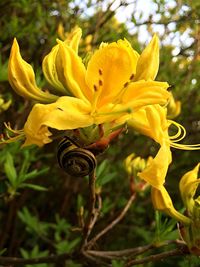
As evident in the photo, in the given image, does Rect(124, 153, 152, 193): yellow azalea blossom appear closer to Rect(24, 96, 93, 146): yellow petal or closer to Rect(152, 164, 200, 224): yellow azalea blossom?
Rect(152, 164, 200, 224): yellow azalea blossom

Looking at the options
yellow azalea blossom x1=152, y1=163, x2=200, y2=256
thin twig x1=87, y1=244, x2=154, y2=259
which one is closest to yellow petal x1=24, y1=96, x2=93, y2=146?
yellow azalea blossom x1=152, y1=163, x2=200, y2=256

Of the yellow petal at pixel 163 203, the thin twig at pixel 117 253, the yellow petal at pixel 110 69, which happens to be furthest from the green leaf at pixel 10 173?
the yellow petal at pixel 110 69

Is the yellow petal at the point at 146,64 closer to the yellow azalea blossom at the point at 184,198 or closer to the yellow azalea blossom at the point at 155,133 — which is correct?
the yellow azalea blossom at the point at 155,133

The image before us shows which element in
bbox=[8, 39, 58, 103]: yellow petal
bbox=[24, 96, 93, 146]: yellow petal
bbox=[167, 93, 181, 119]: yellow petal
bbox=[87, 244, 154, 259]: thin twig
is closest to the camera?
bbox=[24, 96, 93, 146]: yellow petal

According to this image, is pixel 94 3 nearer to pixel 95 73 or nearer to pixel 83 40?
pixel 83 40

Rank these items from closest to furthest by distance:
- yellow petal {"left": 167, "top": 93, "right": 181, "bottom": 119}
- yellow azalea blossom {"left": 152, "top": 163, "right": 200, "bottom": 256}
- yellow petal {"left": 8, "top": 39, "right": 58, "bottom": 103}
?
yellow petal {"left": 8, "top": 39, "right": 58, "bottom": 103}, yellow azalea blossom {"left": 152, "top": 163, "right": 200, "bottom": 256}, yellow petal {"left": 167, "top": 93, "right": 181, "bottom": 119}

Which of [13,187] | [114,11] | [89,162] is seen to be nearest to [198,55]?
[114,11]

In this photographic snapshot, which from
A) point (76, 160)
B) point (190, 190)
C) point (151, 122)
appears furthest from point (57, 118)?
point (190, 190)
